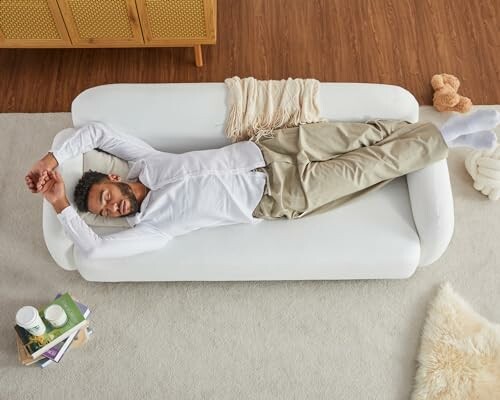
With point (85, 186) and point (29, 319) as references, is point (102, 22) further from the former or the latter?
point (29, 319)

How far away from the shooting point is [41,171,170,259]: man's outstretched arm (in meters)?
2.17

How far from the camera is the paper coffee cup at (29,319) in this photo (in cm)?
214

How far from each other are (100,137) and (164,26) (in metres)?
0.73

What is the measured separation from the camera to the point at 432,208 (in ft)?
7.45

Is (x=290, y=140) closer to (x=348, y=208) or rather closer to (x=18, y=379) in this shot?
(x=348, y=208)

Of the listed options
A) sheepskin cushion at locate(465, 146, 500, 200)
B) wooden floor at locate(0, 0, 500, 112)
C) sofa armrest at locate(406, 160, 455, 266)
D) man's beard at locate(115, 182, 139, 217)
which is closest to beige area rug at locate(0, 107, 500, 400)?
sheepskin cushion at locate(465, 146, 500, 200)

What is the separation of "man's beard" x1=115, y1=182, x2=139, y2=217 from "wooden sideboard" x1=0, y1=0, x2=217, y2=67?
0.89 meters

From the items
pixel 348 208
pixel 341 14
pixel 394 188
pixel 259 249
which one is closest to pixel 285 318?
pixel 259 249

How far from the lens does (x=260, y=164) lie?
7.73 ft

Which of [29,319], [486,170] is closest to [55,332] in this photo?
[29,319]

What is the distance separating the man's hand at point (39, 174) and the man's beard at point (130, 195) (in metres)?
0.26

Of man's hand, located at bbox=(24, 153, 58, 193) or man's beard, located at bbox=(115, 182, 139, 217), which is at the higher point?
man's hand, located at bbox=(24, 153, 58, 193)

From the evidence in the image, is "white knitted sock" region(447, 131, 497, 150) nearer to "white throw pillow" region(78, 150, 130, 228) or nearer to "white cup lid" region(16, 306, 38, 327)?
"white throw pillow" region(78, 150, 130, 228)

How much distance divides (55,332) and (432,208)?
1.48 metres
